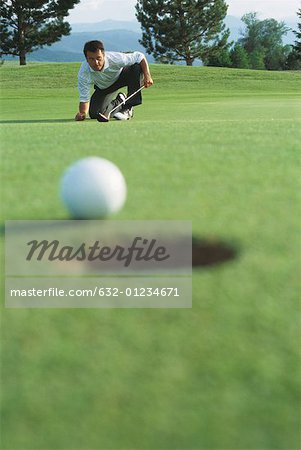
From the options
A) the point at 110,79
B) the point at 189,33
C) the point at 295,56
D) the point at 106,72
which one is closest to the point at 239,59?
the point at 189,33

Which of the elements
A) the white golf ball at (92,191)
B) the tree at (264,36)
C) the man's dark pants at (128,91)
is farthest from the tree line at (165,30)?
the white golf ball at (92,191)

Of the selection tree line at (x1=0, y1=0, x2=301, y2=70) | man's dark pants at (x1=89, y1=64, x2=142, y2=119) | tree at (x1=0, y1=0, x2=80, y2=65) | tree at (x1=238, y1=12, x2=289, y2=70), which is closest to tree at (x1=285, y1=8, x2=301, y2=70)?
tree line at (x1=0, y1=0, x2=301, y2=70)

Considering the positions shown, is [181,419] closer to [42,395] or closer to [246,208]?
[42,395]

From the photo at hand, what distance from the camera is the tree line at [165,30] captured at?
51156mm

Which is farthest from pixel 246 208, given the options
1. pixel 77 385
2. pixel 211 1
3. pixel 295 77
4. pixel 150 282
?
pixel 211 1

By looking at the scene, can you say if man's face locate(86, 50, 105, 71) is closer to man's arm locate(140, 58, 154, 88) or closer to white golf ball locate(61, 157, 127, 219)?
man's arm locate(140, 58, 154, 88)

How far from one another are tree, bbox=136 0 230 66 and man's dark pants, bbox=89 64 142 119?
49.3 metres

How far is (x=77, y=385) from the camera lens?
188cm

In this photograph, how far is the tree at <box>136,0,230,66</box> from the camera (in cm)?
5922
